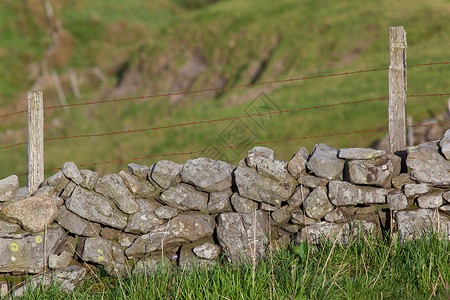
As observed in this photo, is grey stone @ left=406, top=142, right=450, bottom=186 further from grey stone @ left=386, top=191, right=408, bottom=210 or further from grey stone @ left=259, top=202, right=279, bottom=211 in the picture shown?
grey stone @ left=259, top=202, right=279, bottom=211

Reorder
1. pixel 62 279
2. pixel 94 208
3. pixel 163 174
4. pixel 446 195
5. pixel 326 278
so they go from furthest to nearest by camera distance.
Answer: pixel 163 174, pixel 94 208, pixel 446 195, pixel 62 279, pixel 326 278

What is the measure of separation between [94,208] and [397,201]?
3613 mm

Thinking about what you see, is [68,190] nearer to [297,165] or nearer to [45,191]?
[45,191]

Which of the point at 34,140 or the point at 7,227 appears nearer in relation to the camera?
the point at 7,227

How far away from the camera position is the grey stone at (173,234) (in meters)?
5.92

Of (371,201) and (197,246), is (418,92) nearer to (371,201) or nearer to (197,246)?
(371,201)

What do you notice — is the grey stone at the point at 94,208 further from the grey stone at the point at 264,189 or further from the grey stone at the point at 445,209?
the grey stone at the point at 445,209

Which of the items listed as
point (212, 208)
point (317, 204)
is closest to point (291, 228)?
point (317, 204)

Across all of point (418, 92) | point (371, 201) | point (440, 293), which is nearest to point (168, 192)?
point (371, 201)

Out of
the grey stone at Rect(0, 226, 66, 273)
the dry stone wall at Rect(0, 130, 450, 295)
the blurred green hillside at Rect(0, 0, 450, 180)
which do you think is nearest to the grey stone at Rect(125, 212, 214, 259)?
the dry stone wall at Rect(0, 130, 450, 295)

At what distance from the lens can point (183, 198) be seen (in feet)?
19.7

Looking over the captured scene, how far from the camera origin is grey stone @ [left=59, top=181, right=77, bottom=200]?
234 inches

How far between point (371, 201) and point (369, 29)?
61.5 ft

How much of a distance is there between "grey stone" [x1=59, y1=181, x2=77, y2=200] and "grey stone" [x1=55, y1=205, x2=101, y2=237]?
13cm
